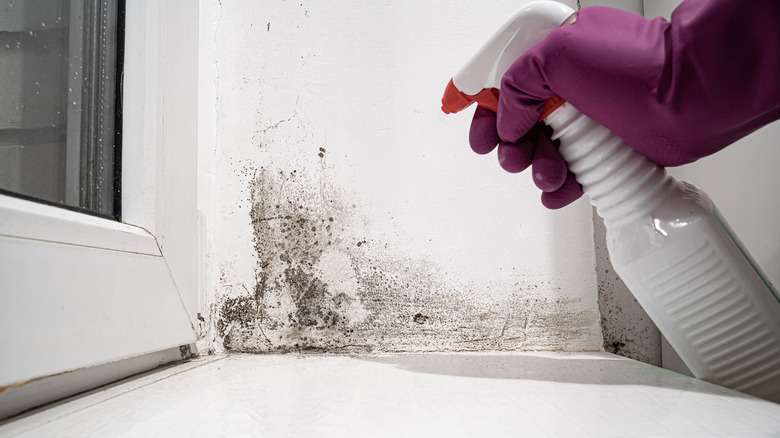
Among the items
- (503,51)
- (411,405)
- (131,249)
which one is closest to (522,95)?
(503,51)

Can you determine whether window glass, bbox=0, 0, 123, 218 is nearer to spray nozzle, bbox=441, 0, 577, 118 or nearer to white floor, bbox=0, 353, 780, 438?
white floor, bbox=0, 353, 780, 438

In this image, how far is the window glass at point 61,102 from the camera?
1.28ft

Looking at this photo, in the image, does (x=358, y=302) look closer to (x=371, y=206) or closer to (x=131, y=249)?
(x=371, y=206)

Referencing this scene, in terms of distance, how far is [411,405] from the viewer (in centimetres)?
38

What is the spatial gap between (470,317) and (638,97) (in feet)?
1.36

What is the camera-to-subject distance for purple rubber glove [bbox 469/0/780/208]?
334 millimetres

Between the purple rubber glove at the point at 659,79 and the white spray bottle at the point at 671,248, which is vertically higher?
the purple rubber glove at the point at 659,79

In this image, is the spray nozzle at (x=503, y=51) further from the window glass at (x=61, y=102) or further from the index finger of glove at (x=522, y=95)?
the window glass at (x=61, y=102)

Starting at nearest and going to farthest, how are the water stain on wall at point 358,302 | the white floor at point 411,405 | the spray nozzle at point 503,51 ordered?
1. the white floor at point 411,405
2. the spray nozzle at point 503,51
3. the water stain on wall at point 358,302

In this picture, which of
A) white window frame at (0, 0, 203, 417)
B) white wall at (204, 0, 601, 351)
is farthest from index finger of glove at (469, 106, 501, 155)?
white window frame at (0, 0, 203, 417)

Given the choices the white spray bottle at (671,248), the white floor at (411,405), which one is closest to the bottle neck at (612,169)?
the white spray bottle at (671,248)

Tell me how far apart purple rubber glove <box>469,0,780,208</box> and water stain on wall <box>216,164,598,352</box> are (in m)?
0.30

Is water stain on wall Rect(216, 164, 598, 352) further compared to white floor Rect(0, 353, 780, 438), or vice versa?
water stain on wall Rect(216, 164, 598, 352)

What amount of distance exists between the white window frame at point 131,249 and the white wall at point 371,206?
9 centimetres
